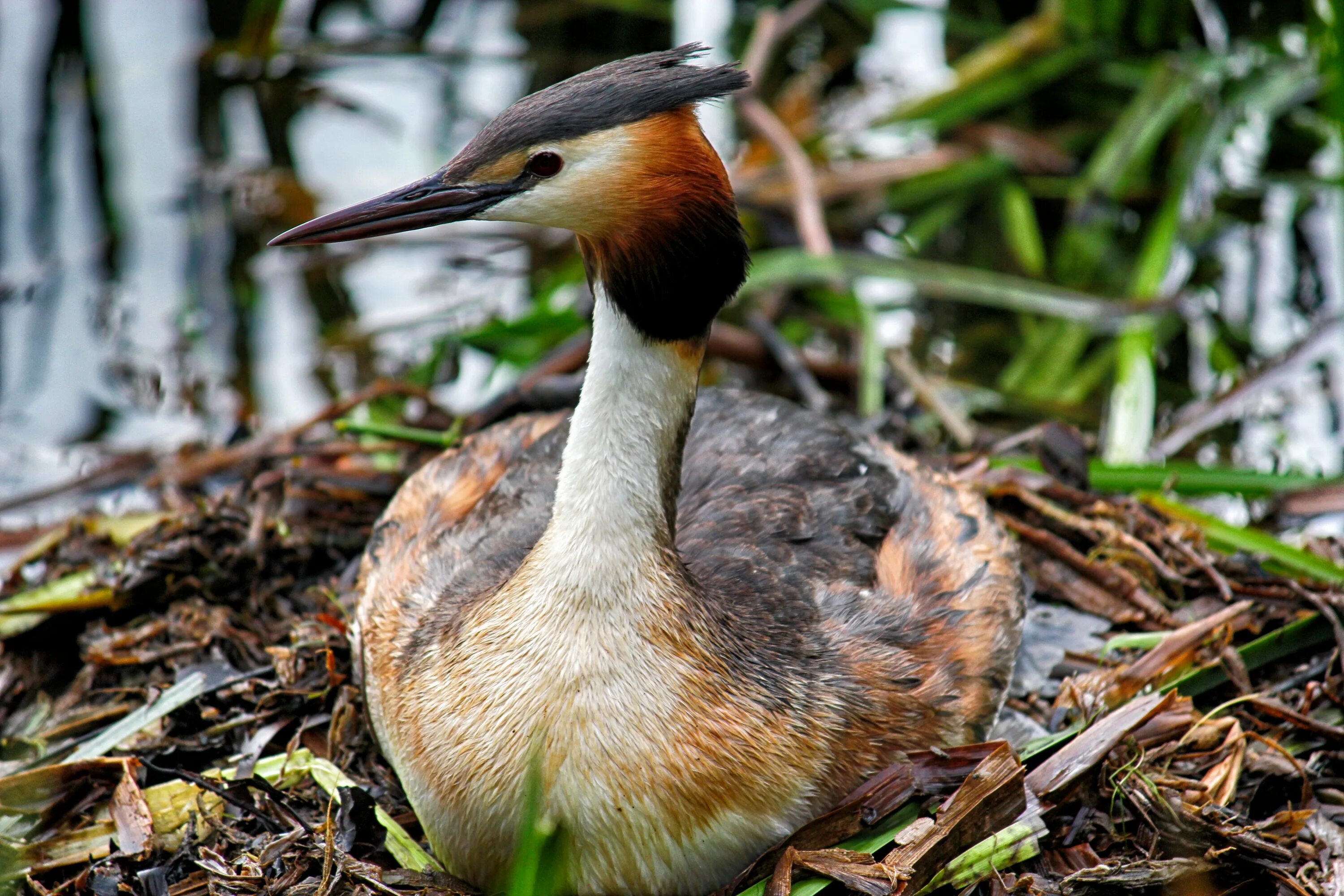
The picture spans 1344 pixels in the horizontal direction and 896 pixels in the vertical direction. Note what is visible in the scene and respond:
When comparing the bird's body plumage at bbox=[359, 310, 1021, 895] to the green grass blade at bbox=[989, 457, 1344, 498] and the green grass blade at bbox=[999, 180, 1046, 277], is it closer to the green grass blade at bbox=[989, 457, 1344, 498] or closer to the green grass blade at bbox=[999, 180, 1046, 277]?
the green grass blade at bbox=[989, 457, 1344, 498]

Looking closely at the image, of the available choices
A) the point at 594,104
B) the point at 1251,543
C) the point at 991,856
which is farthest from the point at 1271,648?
the point at 594,104

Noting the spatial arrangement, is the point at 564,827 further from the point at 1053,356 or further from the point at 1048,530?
the point at 1053,356

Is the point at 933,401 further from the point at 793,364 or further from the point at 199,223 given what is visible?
the point at 199,223

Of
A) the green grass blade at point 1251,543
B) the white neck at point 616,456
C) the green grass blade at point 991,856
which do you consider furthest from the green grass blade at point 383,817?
the green grass blade at point 1251,543

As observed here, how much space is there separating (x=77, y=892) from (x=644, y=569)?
5.25ft

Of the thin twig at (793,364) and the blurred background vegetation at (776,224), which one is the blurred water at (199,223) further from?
the thin twig at (793,364)

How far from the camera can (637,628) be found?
10.3ft

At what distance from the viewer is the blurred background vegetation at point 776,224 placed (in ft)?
19.2

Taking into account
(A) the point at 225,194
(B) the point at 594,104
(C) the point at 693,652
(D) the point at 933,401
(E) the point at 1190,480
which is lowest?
(D) the point at 933,401

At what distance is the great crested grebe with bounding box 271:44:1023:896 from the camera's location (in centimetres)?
295

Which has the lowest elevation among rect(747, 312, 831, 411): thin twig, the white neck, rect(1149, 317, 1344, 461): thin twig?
rect(1149, 317, 1344, 461): thin twig

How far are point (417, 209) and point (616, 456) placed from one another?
651 mm

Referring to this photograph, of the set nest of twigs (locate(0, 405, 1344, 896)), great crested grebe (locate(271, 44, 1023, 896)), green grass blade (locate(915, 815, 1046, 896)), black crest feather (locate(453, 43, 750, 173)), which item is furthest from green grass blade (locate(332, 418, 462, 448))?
green grass blade (locate(915, 815, 1046, 896))

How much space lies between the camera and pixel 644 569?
10.4 feet
